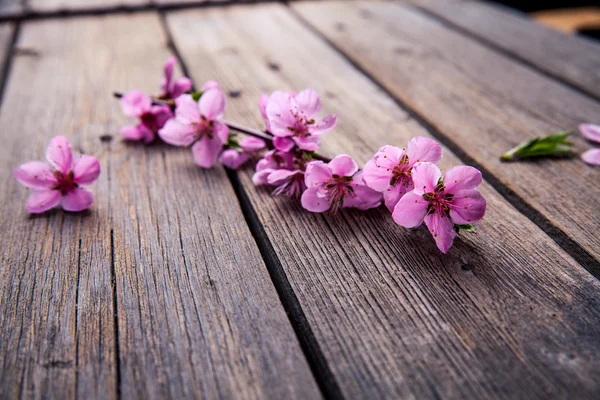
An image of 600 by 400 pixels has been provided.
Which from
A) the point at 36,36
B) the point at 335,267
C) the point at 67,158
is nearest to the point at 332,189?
the point at 335,267

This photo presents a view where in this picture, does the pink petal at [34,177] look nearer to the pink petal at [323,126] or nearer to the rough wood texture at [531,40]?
Answer: the pink petal at [323,126]

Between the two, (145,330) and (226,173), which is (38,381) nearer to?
(145,330)

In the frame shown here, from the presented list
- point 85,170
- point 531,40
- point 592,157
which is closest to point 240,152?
point 85,170

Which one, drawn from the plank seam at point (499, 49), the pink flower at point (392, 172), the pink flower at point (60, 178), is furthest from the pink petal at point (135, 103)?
the plank seam at point (499, 49)

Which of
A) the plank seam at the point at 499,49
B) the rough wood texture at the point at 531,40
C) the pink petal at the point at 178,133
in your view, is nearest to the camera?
the pink petal at the point at 178,133

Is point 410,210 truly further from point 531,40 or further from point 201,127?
point 531,40
